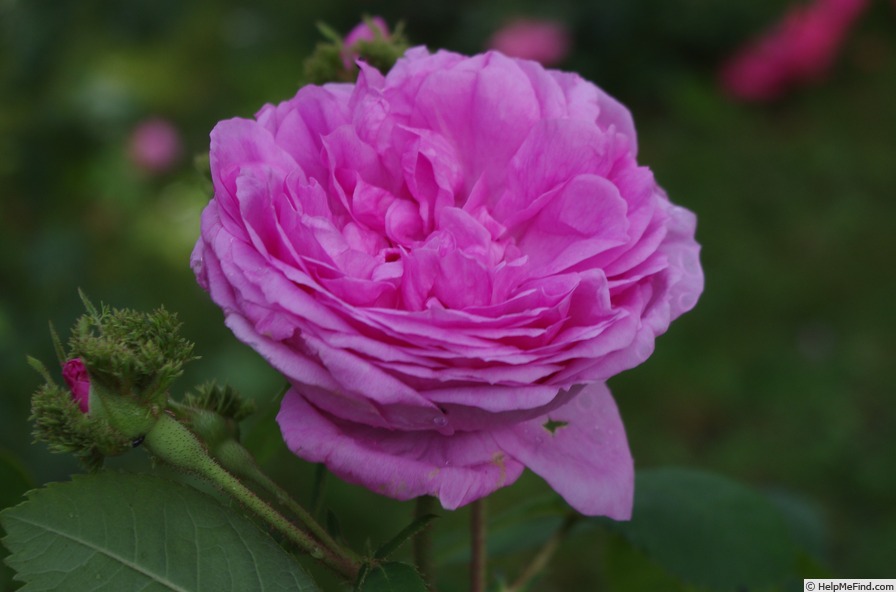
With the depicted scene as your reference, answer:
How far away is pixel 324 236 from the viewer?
0.56 meters

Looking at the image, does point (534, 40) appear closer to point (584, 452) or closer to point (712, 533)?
point (712, 533)

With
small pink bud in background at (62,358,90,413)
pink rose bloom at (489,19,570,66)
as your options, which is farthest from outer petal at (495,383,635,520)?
pink rose bloom at (489,19,570,66)

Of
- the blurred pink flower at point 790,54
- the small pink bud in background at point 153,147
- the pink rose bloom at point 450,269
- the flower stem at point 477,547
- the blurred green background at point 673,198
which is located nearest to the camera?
the pink rose bloom at point 450,269

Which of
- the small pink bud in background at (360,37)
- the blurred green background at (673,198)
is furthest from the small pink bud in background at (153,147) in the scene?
the small pink bud in background at (360,37)

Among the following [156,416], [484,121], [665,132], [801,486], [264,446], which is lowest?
[801,486]

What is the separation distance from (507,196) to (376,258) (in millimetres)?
105

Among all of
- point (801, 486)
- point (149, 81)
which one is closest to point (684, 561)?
point (801, 486)

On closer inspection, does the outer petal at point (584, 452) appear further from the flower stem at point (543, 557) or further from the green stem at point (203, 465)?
the flower stem at point (543, 557)

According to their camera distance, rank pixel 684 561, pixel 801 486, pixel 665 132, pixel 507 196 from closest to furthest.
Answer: pixel 507 196, pixel 684 561, pixel 801 486, pixel 665 132

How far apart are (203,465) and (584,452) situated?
22cm

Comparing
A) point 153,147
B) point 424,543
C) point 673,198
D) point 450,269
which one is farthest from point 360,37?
point 153,147

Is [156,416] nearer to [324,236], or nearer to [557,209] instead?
[324,236]

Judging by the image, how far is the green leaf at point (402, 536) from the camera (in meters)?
0.56

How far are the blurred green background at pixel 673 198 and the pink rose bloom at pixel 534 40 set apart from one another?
2.5 inches
